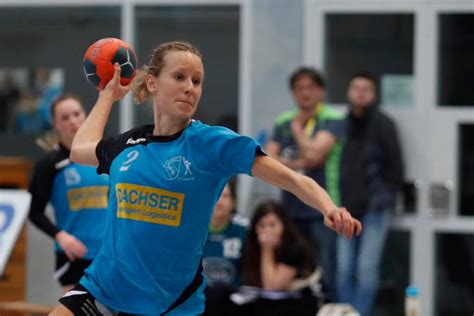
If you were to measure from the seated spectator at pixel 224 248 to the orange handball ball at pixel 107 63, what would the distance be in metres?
3.33

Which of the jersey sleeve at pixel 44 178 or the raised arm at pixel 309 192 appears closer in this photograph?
the raised arm at pixel 309 192

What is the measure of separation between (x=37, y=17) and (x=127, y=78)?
5.47 metres

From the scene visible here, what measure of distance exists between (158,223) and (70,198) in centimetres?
292

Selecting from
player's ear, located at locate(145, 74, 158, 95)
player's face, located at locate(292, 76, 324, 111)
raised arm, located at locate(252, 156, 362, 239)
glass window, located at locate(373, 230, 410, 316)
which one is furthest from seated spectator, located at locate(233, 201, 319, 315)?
raised arm, located at locate(252, 156, 362, 239)

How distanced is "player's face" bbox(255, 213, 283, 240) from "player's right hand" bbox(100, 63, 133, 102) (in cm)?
337

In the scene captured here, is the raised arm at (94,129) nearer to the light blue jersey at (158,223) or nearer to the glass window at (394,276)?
the light blue jersey at (158,223)

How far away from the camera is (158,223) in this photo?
5035mm

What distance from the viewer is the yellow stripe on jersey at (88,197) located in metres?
7.77

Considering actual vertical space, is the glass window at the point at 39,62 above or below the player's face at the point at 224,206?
above

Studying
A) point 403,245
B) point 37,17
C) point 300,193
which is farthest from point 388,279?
point 300,193

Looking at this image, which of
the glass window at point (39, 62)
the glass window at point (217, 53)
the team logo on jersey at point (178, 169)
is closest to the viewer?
the team logo on jersey at point (178, 169)

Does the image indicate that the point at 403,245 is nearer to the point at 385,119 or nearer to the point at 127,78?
the point at 385,119

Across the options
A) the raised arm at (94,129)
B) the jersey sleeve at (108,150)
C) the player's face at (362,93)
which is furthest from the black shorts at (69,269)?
the player's face at (362,93)

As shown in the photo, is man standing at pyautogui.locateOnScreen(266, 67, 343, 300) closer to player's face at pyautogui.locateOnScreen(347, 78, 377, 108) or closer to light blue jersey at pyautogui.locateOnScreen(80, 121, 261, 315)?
player's face at pyautogui.locateOnScreen(347, 78, 377, 108)
